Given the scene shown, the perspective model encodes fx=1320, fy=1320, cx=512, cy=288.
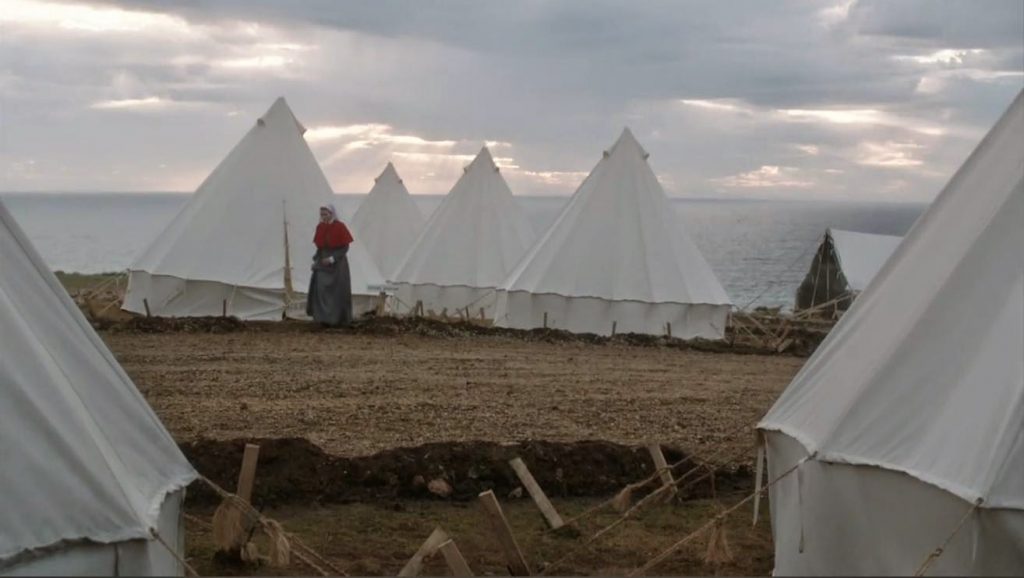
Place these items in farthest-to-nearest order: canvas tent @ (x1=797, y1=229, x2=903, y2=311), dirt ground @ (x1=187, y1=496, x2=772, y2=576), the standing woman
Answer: canvas tent @ (x1=797, y1=229, x2=903, y2=311), the standing woman, dirt ground @ (x1=187, y1=496, x2=772, y2=576)

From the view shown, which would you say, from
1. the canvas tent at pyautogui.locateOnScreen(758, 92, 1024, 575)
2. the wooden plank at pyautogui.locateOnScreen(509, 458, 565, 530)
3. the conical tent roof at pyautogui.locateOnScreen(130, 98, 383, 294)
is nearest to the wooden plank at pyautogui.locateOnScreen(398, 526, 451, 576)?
the wooden plank at pyautogui.locateOnScreen(509, 458, 565, 530)

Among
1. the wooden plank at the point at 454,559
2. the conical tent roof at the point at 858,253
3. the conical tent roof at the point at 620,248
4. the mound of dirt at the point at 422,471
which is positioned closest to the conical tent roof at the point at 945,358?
the wooden plank at the point at 454,559

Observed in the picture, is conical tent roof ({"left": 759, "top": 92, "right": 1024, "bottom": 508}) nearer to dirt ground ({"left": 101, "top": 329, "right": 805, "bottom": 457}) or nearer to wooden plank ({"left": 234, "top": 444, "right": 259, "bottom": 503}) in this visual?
wooden plank ({"left": 234, "top": 444, "right": 259, "bottom": 503})

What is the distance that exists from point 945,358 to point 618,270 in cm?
1405

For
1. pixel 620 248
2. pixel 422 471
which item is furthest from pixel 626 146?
pixel 422 471

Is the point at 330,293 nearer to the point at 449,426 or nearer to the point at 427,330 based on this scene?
the point at 427,330

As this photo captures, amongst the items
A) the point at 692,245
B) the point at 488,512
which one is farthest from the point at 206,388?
the point at 692,245

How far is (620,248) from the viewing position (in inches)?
796

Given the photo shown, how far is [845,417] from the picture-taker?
6074 mm

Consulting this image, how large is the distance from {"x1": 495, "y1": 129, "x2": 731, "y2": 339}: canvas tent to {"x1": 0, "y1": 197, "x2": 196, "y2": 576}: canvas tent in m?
14.1

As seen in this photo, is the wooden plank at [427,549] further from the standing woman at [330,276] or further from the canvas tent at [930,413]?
the standing woman at [330,276]

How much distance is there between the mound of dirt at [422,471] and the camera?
8414mm

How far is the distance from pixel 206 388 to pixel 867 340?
759 cm

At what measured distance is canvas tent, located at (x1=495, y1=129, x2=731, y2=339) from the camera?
19.8 m
